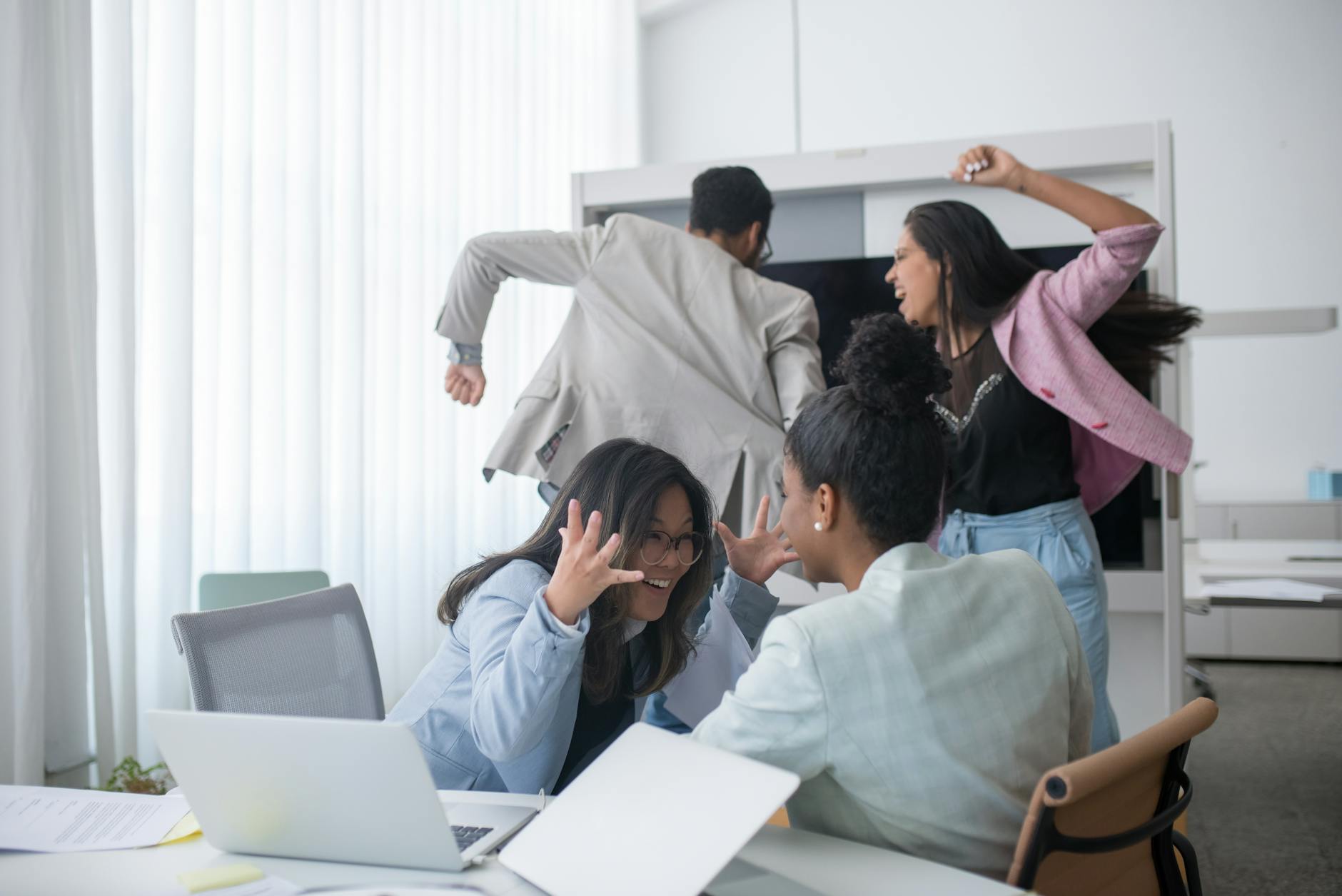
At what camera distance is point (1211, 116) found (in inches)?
235

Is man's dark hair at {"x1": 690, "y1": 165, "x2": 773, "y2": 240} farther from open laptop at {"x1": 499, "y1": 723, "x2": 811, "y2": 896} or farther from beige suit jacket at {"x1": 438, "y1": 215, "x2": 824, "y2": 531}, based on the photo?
open laptop at {"x1": 499, "y1": 723, "x2": 811, "y2": 896}

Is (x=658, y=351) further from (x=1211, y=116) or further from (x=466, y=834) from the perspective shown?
(x=1211, y=116)

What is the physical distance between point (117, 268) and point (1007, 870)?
2.54 meters

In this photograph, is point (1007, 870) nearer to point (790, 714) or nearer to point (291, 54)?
point (790, 714)

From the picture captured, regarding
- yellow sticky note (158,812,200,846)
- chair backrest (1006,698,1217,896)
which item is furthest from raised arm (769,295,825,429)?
yellow sticky note (158,812,200,846)

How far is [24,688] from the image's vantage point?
2.43 metres

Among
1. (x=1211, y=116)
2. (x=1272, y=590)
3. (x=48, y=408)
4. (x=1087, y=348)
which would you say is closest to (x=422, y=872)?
(x=1087, y=348)

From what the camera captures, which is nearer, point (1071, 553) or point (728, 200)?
point (1071, 553)

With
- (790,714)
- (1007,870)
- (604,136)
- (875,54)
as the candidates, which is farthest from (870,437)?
(875,54)

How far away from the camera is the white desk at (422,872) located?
3.25ft

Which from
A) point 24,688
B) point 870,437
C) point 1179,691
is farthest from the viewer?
point 1179,691

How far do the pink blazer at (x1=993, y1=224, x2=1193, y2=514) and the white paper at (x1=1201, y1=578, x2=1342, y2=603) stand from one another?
43.7 inches

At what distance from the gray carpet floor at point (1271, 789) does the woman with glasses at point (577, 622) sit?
1795 mm

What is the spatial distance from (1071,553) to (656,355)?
3.19 feet
